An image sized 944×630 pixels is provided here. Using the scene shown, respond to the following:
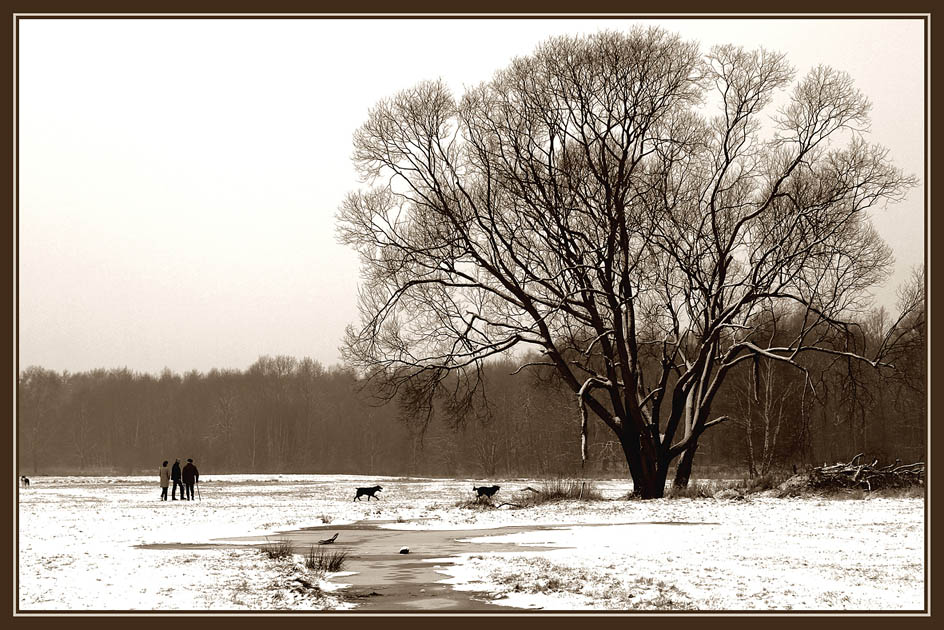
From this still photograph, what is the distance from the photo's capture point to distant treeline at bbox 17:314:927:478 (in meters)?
71.1

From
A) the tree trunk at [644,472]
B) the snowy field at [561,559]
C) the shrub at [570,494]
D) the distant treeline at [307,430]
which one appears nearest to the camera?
the snowy field at [561,559]

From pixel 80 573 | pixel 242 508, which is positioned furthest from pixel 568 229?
pixel 80 573

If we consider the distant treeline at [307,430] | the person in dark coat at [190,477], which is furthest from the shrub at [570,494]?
the distant treeline at [307,430]

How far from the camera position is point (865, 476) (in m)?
30.4

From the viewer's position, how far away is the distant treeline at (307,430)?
7106 centimetres

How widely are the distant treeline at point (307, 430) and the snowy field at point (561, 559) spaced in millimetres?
37991

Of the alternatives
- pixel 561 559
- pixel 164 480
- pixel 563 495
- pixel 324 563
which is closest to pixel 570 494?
pixel 563 495

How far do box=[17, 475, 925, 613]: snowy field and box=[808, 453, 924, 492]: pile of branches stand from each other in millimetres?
3070

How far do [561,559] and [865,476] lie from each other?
19.3 m

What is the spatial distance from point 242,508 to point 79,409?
101 metres

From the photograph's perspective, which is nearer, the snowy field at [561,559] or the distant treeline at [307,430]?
the snowy field at [561,559]

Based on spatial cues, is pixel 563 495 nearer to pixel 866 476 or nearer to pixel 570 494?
pixel 570 494

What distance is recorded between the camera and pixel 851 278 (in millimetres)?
31312

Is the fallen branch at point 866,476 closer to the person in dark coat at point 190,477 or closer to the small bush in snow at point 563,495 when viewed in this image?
the small bush in snow at point 563,495
